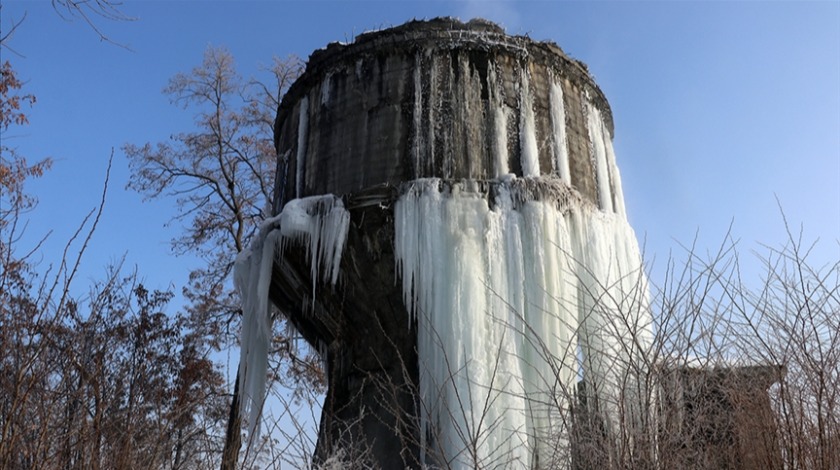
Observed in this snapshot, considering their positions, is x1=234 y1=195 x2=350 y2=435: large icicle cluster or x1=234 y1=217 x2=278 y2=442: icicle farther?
x1=234 y1=217 x2=278 y2=442: icicle

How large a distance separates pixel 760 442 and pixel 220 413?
1201cm

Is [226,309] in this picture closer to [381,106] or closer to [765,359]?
[381,106]

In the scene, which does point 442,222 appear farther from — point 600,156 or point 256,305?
point 600,156

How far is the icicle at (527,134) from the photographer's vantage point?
9820 millimetres

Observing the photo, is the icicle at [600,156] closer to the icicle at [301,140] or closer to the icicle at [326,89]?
the icicle at [326,89]

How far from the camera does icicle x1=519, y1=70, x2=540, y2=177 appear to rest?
9820mm


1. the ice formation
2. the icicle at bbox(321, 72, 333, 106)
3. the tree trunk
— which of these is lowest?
the tree trunk

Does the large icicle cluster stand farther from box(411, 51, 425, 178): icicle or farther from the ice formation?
box(411, 51, 425, 178): icicle

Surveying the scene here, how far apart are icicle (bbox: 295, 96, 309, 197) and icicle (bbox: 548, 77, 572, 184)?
3274 mm

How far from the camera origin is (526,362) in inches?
335

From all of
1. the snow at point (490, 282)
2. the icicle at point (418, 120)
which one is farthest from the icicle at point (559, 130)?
the icicle at point (418, 120)

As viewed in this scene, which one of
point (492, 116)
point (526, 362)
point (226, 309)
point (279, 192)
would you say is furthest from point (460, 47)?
point (226, 309)

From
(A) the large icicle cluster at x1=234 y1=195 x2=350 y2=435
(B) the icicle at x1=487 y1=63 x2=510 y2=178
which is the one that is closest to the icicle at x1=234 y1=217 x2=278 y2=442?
(A) the large icicle cluster at x1=234 y1=195 x2=350 y2=435

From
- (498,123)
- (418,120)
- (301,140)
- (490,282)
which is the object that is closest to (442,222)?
(490,282)
